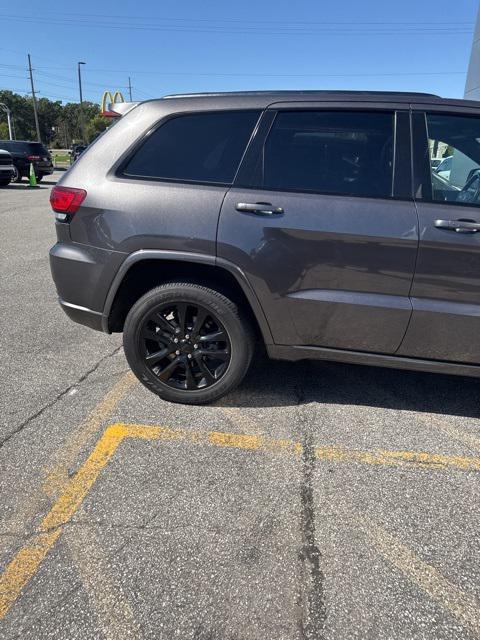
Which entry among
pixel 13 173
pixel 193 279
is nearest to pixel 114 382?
pixel 193 279

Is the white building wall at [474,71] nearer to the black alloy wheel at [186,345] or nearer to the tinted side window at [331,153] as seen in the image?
the tinted side window at [331,153]

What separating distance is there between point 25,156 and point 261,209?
860 inches

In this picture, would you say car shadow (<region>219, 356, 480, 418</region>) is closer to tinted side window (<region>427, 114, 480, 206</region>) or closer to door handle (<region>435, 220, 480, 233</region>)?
door handle (<region>435, 220, 480, 233</region>)

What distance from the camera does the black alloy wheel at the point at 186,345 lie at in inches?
113

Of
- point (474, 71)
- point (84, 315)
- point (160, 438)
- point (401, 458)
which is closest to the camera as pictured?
point (401, 458)

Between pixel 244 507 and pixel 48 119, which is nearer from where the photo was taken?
pixel 244 507

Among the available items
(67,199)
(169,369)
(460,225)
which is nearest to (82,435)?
(169,369)

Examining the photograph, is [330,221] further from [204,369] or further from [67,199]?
[67,199]

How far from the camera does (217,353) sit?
2.90 metres

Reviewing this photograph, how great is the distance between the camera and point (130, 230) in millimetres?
Answer: 2729

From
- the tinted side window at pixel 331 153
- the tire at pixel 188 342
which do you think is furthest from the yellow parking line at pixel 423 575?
the tinted side window at pixel 331 153

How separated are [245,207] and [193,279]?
585 millimetres

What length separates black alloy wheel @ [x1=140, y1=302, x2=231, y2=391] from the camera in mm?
2875

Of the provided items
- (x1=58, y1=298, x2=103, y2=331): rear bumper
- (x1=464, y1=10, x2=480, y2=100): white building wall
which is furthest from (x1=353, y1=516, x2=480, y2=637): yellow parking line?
(x1=464, y1=10, x2=480, y2=100): white building wall
